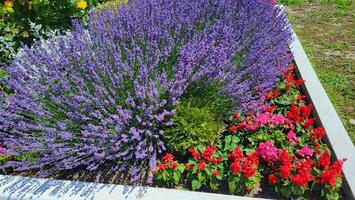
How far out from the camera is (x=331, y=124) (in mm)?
2996

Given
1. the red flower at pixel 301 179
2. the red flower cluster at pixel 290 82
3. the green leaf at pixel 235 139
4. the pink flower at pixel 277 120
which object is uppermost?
the red flower cluster at pixel 290 82

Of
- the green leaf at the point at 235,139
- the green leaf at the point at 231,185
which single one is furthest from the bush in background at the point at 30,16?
the green leaf at the point at 231,185

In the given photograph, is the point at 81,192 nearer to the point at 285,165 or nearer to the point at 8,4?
the point at 285,165

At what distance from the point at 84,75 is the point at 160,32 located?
667mm

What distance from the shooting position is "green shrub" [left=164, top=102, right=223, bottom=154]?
264cm

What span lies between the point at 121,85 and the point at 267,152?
3.62ft

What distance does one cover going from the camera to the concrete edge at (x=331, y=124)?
252cm

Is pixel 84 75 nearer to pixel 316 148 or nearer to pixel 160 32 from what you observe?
pixel 160 32

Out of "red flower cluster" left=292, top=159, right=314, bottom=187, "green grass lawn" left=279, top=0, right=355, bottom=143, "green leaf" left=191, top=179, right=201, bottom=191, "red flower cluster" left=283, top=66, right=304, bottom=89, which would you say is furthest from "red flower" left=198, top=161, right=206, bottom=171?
"green grass lawn" left=279, top=0, right=355, bottom=143

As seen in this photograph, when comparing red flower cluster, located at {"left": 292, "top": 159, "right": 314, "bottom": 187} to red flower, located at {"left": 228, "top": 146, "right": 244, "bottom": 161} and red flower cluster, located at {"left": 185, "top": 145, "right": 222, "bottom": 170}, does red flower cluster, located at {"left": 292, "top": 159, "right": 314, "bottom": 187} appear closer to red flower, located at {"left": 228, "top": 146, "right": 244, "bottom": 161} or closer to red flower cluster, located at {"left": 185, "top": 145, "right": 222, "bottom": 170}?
red flower, located at {"left": 228, "top": 146, "right": 244, "bottom": 161}

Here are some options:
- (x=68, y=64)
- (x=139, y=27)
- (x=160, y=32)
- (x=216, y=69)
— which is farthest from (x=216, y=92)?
(x=68, y=64)

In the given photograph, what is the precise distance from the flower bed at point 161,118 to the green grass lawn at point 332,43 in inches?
35.6

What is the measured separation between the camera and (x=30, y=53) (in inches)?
113

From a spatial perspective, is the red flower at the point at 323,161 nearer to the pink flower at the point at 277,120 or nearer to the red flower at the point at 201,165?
the pink flower at the point at 277,120
